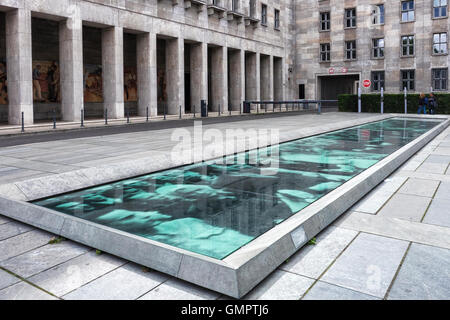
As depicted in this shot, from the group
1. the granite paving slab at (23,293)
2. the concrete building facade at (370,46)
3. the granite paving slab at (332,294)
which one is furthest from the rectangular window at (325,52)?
the granite paving slab at (23,293)

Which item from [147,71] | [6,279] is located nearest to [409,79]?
[147,71]

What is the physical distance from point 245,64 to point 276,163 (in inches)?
1350

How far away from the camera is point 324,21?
4638 centimetres

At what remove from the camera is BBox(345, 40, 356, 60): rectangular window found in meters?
44.8

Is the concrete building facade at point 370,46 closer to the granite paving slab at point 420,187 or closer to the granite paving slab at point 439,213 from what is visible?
the granite paving slab at point 420,187

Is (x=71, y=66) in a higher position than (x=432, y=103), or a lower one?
higher

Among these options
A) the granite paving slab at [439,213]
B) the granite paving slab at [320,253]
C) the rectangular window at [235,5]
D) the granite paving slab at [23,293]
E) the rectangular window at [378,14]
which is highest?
the rectangular window at [378,14]

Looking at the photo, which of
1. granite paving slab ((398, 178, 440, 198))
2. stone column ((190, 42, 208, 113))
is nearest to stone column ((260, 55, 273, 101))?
stone column ((190, 42, 208, 113))

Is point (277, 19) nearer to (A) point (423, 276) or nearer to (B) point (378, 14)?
(B) point (378, 14)

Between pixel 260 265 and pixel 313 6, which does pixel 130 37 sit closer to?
pixel 313 6

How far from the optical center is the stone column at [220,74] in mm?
35938

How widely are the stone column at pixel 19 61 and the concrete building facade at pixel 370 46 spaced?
32807mm

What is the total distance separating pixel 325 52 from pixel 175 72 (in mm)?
22067

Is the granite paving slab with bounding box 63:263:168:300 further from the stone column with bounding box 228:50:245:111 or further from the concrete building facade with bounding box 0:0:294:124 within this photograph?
the stone column with bounding box 228:50:245:111
